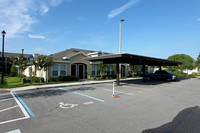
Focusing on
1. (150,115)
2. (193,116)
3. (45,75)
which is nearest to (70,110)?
(150,115)

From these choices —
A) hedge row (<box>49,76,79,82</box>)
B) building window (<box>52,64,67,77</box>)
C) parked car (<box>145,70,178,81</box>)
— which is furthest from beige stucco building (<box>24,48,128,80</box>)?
parked car (<box>145,70,178,81</box>)

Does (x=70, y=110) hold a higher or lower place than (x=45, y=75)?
lower

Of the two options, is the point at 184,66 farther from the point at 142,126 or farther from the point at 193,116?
the point at 142,126

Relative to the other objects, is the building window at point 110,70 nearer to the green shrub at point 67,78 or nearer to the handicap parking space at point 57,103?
the green shrub at point 67,78

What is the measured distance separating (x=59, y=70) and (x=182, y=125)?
16.6m

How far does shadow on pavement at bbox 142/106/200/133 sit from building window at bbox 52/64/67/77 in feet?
52.6

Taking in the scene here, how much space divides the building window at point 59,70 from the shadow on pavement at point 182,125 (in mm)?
16040

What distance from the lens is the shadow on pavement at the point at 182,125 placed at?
3.72 meters

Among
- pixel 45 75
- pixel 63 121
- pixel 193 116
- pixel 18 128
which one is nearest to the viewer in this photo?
pixel 18 128

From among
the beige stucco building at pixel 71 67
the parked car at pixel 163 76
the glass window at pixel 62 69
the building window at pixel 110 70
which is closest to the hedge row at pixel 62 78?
the beige stucco building at pixel 71 67

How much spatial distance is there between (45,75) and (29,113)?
39.9ft

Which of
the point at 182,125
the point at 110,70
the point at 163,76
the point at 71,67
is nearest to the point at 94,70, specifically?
the point at 110,70

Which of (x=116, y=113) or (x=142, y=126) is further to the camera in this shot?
(x=116, y=113)

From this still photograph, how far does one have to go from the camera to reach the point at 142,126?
3992mm
